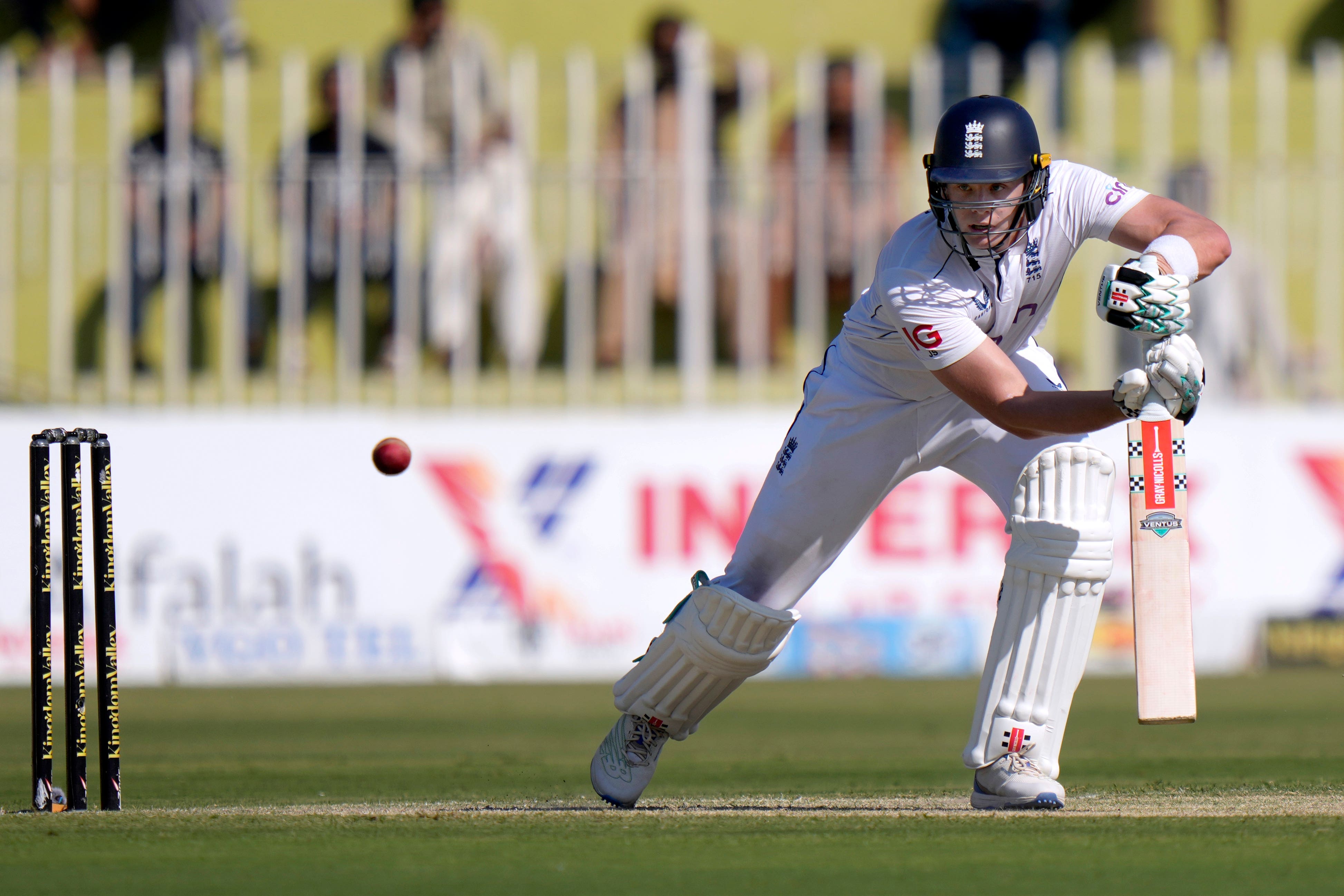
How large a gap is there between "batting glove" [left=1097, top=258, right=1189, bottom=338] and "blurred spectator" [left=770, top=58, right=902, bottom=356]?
Answer: 5.47 meters

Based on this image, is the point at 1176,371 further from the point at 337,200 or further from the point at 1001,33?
the point at 1001,33

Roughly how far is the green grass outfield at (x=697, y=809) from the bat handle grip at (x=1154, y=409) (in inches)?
30.0

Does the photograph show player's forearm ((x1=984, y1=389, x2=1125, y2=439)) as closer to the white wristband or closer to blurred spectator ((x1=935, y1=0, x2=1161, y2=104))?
the white wristband

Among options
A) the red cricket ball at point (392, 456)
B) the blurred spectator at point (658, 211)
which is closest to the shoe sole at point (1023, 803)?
the red cricket ball at point (392, 456)

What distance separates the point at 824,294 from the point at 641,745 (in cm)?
528

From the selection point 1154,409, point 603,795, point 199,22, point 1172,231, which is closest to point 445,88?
point 199,22

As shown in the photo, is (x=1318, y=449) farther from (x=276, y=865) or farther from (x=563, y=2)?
(x=276, y=865)

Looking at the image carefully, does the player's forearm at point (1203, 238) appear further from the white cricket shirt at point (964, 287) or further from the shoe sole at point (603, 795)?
the shoe sole at point (603, 795)

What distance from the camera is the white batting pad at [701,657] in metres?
4.08

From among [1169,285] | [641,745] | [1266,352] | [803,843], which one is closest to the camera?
[803,843]

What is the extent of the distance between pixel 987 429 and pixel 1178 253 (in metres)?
0.58

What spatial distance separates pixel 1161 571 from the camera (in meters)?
3.78

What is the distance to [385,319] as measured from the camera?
936 centimetres

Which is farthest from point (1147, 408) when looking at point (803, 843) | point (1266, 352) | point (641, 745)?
point (1266, 352)
